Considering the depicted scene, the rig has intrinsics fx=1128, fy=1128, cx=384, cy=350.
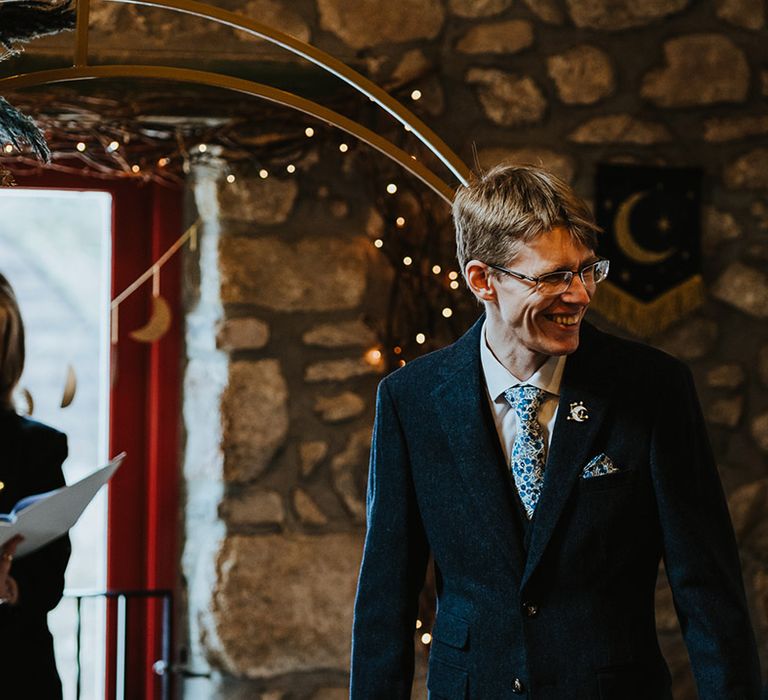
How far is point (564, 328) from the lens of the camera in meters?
1.68

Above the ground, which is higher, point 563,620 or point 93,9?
point 93,9

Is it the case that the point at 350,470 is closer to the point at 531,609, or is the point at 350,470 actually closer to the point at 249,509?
the point at 249,509

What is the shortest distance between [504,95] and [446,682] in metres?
1.86

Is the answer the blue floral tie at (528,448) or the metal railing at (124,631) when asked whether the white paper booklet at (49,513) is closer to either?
the blue floral tie at (528,448)

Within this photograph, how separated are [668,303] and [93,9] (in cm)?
176

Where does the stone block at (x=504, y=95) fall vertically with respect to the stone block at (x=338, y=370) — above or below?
above

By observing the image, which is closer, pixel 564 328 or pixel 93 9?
pixel 564 328

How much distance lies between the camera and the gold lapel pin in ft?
5.60

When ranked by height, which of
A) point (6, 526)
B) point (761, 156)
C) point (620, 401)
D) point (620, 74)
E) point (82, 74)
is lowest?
point (6, 526)

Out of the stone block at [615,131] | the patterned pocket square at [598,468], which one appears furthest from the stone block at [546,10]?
the patterned pocket square at [598,468]

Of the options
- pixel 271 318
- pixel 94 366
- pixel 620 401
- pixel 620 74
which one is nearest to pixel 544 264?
pixel 620 401

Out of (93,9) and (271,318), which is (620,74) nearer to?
(271,318)

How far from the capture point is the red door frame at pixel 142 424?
10.7 feet

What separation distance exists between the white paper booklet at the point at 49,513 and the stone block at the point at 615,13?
1.96 meters
